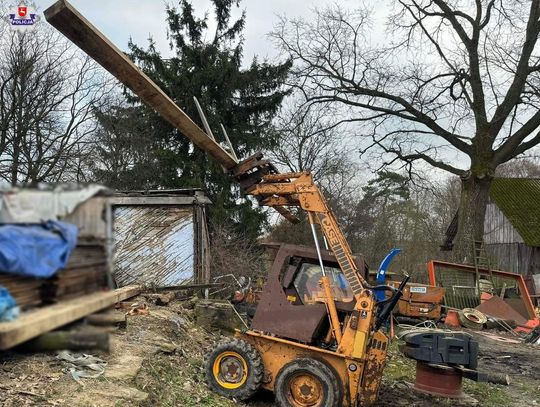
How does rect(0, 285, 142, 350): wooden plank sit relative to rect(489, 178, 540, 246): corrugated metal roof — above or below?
below

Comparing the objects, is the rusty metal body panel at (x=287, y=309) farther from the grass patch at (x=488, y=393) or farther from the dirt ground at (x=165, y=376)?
the grass patch at (x=488, y=393)

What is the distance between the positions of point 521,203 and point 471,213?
11.5 meters

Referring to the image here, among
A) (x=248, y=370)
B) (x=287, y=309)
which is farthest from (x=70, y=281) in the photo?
(x=248, y=370)

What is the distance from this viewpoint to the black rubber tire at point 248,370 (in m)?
8.26

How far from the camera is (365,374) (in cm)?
793

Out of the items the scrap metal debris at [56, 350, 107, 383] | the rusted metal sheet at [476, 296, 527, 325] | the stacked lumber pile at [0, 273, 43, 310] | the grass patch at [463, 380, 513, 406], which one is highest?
the stacked lumber pile at [0, 273, 43, 310]

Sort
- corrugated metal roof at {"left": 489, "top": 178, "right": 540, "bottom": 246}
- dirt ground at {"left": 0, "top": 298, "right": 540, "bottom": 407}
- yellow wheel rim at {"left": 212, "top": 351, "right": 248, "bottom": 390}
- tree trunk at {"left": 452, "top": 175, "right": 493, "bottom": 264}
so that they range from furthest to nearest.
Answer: corrugated metal roof at {"left": 489, "top": 178, "right": 540, "bottom": 246}, tree trunk at {"left": 452, "top": 175, "right": 493, "bottom": 264}, yellow wheel rim at {"left": 212, "top": 351, "right": 248, "bottom": 390}, dirt ground at {"left": 0, "top": 298, "right": 540, "bottom": 407}

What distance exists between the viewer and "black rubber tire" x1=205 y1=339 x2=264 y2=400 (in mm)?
8258

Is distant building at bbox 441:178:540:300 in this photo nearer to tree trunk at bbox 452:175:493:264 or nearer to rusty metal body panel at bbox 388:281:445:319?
tree trunk at bbox 452:175:493:264

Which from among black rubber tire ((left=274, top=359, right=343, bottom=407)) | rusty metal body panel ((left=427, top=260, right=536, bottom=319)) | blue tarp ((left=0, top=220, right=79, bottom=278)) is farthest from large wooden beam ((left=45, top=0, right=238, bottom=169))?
rusty metal body panel ((left=427, top=260, right=536, bottom=319))

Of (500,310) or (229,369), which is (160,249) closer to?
(229,369)

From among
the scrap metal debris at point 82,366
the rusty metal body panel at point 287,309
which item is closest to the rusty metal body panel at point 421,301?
the rusty metal body panel at point 287,309

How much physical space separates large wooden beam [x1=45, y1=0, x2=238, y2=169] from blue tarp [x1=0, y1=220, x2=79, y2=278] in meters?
0.50

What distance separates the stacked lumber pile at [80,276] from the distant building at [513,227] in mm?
29938
